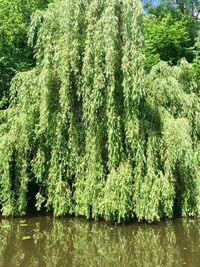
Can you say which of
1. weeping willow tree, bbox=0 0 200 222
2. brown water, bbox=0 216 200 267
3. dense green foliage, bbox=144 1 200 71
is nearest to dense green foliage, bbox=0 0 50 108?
weeping willow tree, bbox=0 0 200 222

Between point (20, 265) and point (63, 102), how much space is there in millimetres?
4603

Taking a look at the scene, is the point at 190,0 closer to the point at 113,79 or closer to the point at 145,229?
the point at 113,79

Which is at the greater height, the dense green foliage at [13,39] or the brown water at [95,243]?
the dense green foliage at [13,39]

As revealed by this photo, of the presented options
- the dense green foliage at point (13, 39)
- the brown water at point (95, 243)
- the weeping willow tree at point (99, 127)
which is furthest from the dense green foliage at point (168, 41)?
the brown water at point (95, 243)

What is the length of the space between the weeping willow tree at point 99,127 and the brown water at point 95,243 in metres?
0.38

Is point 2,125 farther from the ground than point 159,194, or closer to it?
farther from the ground

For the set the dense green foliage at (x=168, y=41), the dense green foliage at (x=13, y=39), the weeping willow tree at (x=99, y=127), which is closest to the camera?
the weeping willow tree at (x=99, y=127)

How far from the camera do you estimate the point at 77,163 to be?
32.8 ft

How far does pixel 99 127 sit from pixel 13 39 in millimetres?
8613

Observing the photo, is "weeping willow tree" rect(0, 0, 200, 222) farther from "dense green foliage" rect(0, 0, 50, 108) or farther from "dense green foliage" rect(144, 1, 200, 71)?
"dense green foliage" rect(144, 1, 200, 71)

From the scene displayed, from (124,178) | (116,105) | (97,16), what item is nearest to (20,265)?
(124,178)

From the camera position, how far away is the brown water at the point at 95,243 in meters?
6.89

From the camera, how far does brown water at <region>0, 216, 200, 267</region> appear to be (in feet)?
22.6

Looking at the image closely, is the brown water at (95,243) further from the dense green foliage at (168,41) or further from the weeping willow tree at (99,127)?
the dense green foliage at (168,41)
